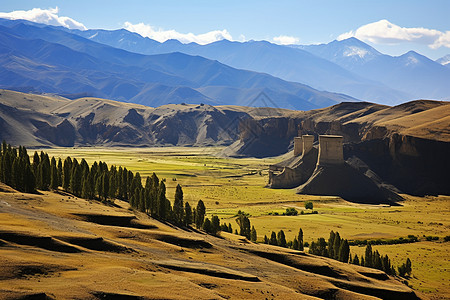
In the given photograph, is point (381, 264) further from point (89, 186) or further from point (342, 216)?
point (342, 216)

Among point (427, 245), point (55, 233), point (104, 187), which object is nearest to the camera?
point (55, 233)

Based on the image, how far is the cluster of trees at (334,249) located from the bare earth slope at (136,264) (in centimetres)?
515

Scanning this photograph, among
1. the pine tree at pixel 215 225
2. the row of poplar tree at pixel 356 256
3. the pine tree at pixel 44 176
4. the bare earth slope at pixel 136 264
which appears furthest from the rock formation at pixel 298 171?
the pine tree at pixel 44 176

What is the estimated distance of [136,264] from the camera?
4706 centimetres

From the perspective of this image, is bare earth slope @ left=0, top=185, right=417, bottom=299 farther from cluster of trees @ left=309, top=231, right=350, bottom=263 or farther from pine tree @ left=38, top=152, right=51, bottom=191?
pine tree @ left=38, top=152, right=51, bottom=191

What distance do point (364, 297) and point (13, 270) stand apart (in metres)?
32.8

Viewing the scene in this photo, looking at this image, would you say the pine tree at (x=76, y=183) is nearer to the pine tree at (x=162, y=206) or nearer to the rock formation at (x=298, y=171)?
the pine tree at (x=162, y=206)

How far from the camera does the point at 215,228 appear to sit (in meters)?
72.7

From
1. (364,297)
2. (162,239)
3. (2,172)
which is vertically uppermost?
(2,172)

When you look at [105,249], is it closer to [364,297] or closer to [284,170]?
[364,297]

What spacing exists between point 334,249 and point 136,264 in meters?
33.1

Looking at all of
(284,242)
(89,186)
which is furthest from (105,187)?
(284,242)

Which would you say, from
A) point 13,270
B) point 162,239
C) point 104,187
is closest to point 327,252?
point 162,239

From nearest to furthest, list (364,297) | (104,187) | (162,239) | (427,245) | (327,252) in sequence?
(364,297), (162,239), (327,252), (104,187), (427,245)
